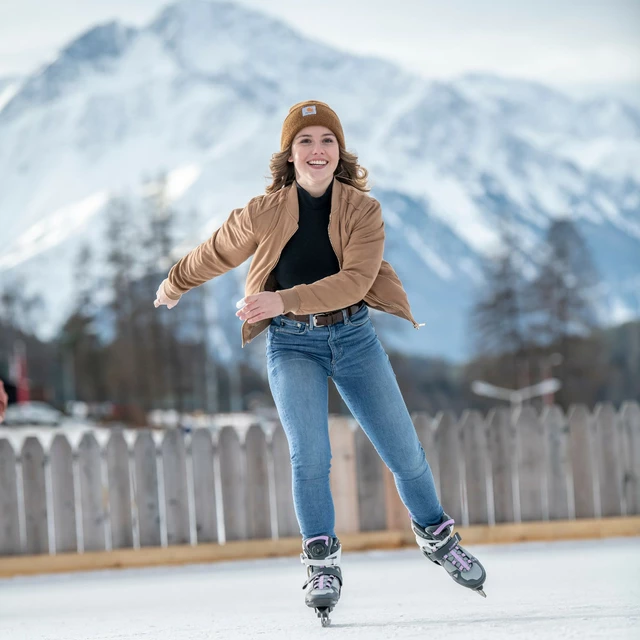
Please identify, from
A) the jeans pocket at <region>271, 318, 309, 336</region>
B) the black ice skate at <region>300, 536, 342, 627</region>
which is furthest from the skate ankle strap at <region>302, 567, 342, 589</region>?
the jeans pocket at <region>271, 318, 309, 336</region>

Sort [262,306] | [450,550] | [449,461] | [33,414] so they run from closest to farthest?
[262,306], [450,550], [449,461], [33,414]

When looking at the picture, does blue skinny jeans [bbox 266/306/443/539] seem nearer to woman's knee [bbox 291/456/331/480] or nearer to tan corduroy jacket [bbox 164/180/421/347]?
woman's knee [bbox 291/456/331/480]

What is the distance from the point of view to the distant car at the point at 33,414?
3462 centimetres

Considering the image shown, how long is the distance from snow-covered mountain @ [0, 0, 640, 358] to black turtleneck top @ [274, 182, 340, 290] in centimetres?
7980

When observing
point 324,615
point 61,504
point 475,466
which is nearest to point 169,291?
point 324,615

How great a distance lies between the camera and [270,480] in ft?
18.9

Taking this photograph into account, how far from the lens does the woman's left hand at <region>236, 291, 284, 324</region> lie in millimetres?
2857

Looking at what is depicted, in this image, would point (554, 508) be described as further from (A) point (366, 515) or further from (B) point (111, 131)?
Result: (B) point (111, 131)

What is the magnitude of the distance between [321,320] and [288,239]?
276mm

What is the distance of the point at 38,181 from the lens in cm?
8875

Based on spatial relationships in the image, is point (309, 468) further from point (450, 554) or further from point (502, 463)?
point (502, 463)

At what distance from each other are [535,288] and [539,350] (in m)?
2.38

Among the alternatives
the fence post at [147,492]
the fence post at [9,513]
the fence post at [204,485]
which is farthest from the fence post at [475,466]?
the fence post at [9,513]

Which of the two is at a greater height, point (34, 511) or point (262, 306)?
point (262, 306)
